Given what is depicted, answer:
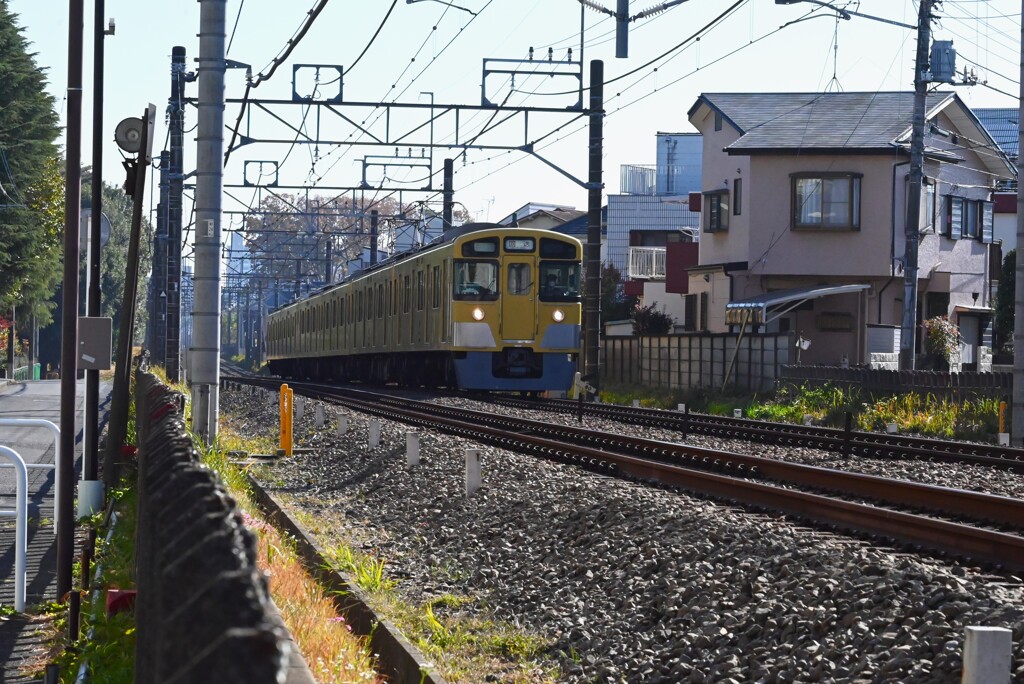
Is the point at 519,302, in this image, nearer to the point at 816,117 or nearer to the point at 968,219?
the point at 816,117

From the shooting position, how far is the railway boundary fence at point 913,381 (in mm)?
17781

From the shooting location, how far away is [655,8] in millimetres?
16609

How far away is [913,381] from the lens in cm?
1886

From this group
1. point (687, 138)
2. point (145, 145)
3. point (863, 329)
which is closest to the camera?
point (145, 145)

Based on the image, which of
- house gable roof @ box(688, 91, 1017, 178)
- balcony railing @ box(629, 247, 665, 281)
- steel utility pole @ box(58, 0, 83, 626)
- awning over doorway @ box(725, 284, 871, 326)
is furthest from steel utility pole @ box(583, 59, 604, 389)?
balcony railing @ box(629, 247, 665, 281)

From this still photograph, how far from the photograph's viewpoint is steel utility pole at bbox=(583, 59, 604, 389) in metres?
23.3

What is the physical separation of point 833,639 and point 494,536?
407 cm

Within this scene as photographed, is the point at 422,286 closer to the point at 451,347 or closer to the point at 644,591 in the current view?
the point at 451,347

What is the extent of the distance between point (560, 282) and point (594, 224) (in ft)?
4.10

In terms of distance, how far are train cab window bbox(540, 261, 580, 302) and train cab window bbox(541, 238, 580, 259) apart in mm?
129

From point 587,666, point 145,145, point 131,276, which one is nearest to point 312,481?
point 131,276

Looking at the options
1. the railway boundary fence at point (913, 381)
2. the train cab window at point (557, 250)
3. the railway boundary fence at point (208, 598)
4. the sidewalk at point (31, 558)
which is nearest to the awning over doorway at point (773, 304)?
the train cab window at point (557, 250)

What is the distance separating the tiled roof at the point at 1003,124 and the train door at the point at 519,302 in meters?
38.0

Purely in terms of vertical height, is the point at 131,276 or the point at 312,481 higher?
the point at 131,276
